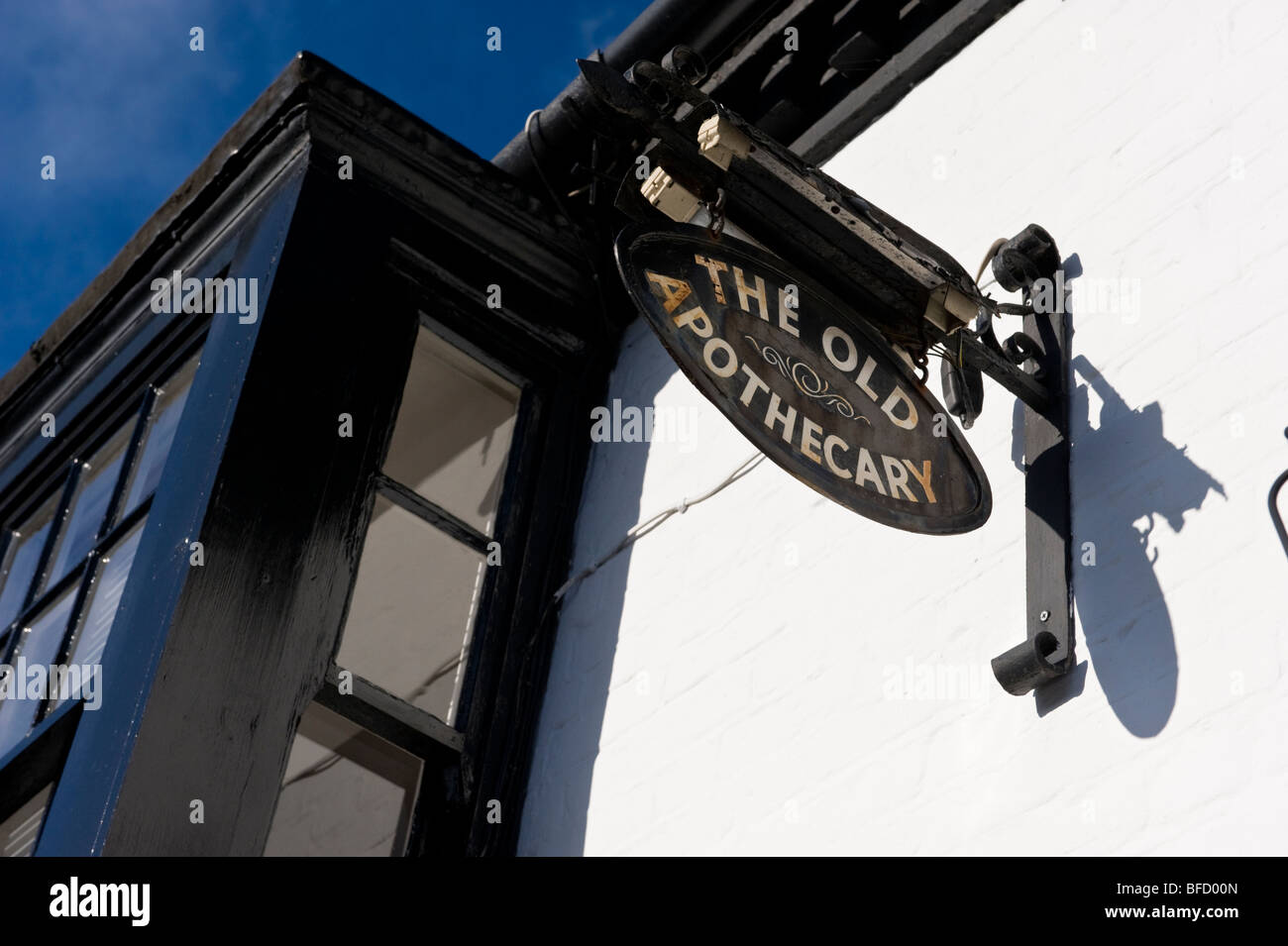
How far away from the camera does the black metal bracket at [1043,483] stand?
3.77m

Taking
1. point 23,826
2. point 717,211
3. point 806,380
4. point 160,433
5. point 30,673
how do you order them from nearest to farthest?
1. point 806,380
2. point 717,211
3. point 23,826
4. point 30,673
5. point 160,433

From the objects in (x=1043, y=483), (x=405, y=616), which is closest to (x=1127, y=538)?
(x=1043, y=483)

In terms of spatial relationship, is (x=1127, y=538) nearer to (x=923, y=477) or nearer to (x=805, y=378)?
(x=923, y=477)

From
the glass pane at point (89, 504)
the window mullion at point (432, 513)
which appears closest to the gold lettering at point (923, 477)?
the window mullion at point (432, 513)

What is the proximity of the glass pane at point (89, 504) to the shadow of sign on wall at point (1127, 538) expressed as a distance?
296 cm

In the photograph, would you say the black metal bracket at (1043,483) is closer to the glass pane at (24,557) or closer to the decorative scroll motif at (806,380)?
the decorative scroll motif at (806,380)

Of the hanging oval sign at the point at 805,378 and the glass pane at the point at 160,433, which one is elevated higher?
the glass pane at the point at 160,433

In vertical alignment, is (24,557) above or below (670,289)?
above

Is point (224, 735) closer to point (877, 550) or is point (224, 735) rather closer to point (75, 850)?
point (75, 850)

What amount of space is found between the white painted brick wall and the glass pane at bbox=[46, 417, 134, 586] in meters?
1.48

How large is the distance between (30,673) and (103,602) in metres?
0.35

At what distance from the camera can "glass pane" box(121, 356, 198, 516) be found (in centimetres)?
545

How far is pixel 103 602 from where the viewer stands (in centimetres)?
519

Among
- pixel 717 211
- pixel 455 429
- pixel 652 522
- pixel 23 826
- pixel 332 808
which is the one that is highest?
pixel 455 429
